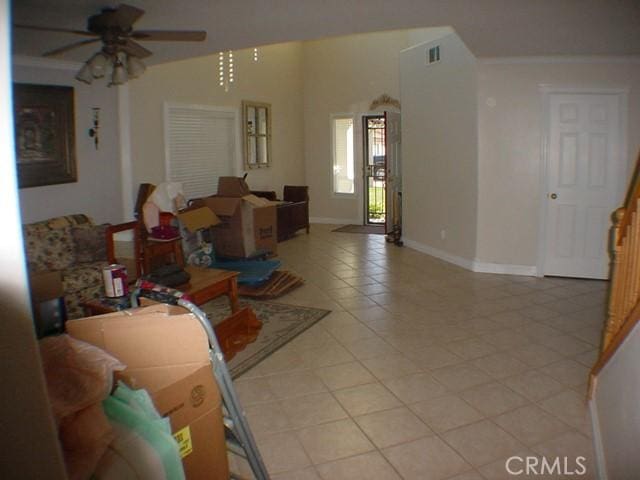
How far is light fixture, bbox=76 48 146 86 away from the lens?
3463 millimetres

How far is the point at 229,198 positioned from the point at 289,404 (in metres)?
3.70

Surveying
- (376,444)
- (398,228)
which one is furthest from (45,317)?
(398,228)

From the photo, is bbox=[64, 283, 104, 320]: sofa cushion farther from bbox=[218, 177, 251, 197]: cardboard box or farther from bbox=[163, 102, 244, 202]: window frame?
bbox=[163, 102, 244, 202]: window frame

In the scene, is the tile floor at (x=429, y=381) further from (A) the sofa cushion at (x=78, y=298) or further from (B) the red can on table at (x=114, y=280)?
(A) the sofa cushion at (x=78, y=298)

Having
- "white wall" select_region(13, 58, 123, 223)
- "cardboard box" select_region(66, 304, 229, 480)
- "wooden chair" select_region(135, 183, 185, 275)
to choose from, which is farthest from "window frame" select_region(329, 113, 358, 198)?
"cardboard box" select_region(66, 304, 229, 480)

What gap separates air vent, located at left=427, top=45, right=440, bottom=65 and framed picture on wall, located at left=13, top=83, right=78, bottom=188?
4192 mm

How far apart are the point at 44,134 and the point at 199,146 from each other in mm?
2712

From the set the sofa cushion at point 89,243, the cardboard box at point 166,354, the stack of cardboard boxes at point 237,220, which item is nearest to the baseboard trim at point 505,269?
A: the stack of cardboard boxes at point 237,220

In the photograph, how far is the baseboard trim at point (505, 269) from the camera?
5738 millimetres

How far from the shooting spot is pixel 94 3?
349cm

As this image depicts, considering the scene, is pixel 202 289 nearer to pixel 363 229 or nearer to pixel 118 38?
pixel 118 38

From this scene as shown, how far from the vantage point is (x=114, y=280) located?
3.24 meters

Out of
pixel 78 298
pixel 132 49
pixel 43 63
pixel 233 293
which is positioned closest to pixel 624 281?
pixel 233 293

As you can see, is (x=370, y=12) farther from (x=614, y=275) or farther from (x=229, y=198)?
(x=229, y=198)
